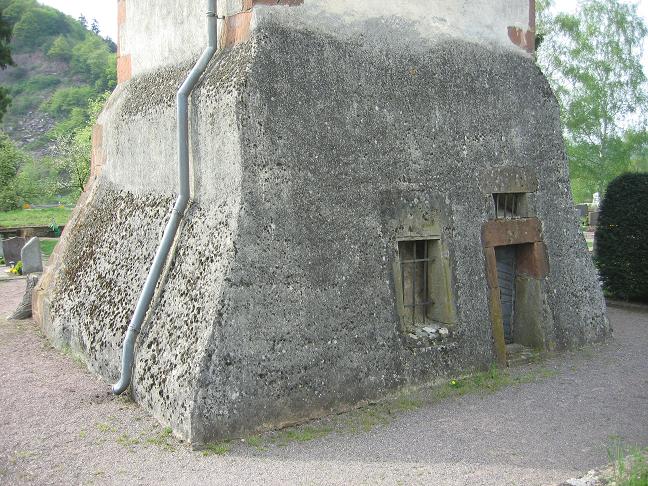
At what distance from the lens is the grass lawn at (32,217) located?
34.6m

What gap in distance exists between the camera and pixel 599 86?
78.2 ft

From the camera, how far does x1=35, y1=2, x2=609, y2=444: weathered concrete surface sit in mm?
6371

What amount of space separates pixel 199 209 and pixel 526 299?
488 centimetres

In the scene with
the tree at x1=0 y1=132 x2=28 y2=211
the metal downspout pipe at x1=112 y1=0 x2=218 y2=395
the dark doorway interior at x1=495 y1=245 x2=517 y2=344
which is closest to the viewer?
the metal downspout pipe at x1=112 y1=0 x2=218 y2=395

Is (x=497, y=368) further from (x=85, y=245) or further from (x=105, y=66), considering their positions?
(x=105, y=66)

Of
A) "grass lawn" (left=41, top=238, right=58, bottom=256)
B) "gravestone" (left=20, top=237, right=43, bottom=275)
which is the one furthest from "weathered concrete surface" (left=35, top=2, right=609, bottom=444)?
"grass lawn" (left=41, top=238, right=58, bottom=256)

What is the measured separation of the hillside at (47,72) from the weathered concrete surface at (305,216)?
71349 mm

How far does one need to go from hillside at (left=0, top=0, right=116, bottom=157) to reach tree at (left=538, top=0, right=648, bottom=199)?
201ft

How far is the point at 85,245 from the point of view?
9.66 meters

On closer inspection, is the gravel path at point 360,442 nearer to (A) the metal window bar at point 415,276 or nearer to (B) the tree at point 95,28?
→ (A) the metal window bar at point 415,276

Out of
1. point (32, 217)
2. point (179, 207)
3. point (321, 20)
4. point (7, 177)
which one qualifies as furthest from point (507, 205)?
point (32, 217)

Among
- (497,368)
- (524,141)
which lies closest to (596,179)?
(524,141)

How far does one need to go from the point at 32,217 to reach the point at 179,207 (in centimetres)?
3470

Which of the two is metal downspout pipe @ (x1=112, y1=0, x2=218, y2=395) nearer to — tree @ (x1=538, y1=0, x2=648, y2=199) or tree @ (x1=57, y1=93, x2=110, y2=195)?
tree @ (x1=538, y1=0, x2=648, y2=199)
